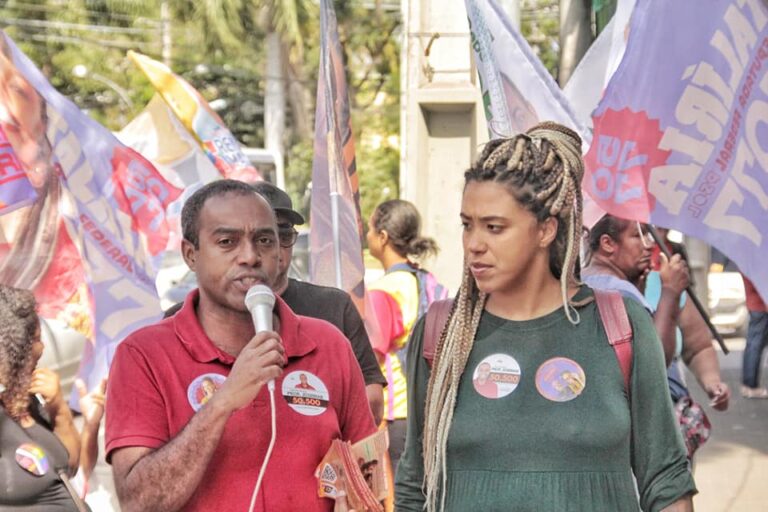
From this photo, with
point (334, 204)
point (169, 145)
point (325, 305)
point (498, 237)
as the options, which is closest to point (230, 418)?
point (498, 237)

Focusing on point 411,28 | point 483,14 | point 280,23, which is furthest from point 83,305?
point 280,23

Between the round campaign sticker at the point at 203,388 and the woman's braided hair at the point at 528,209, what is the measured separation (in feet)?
1.68

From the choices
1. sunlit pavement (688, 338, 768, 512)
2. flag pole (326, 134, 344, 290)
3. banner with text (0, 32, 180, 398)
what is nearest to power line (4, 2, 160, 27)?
sunlit pavement (688, 338, 768, 512)

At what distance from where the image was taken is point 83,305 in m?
6.70

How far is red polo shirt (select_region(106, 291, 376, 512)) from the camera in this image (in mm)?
3311

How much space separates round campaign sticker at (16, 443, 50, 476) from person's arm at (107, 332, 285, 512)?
6.16ft

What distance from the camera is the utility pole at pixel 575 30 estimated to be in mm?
9828

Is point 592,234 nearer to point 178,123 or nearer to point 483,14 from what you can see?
point 483,14

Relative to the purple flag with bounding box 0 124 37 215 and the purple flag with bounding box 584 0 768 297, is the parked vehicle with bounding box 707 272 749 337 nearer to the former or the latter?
the purple flag with bounding box 0 124 37 215

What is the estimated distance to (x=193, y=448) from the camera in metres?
3.17

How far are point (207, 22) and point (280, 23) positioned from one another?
227 centimetres

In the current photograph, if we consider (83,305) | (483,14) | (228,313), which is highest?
(483,14)

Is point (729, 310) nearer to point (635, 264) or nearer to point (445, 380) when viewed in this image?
point (635, 264)

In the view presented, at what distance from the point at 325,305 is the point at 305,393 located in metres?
1.77
